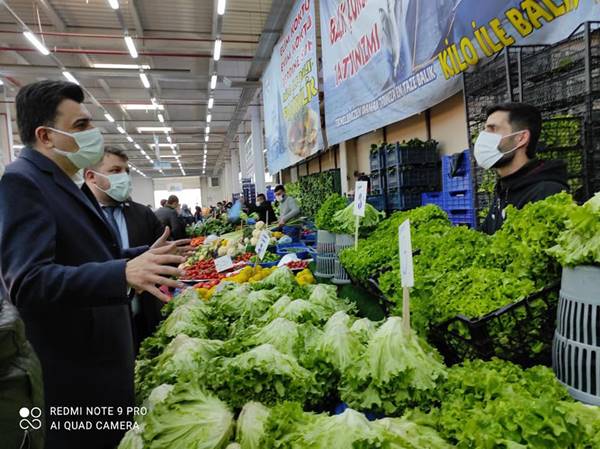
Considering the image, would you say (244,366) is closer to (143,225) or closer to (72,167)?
(72,167)

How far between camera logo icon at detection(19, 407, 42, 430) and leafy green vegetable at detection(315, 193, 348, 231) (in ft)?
8.41

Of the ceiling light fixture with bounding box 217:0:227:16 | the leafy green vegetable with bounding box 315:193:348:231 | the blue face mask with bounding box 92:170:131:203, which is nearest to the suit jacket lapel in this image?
the blue face mask with bounding box 92:170:131:203

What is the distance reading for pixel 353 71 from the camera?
591 centimetres

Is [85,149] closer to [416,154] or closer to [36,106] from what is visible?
[36,106]

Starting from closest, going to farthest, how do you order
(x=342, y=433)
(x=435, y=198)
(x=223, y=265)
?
(x=342, y=433), (x=223, y=265), (x=435, y=198)

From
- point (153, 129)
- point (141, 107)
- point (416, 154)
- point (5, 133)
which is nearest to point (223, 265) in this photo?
point (416, 154)

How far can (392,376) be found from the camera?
3.84 feet

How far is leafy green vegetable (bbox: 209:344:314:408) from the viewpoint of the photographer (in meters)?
1.27

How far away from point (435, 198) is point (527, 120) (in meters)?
2.76

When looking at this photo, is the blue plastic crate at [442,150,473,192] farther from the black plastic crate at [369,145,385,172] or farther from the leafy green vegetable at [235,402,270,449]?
the leafy green vegetable at [235,402,270,449]

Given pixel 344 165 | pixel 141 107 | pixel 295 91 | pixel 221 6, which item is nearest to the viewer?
pixel 221 6

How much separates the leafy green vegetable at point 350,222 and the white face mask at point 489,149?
3.18ft

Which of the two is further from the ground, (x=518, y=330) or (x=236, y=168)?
(x=236, y=168)

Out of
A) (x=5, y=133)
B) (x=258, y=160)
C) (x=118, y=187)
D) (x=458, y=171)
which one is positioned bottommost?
(x=118, y=187)
